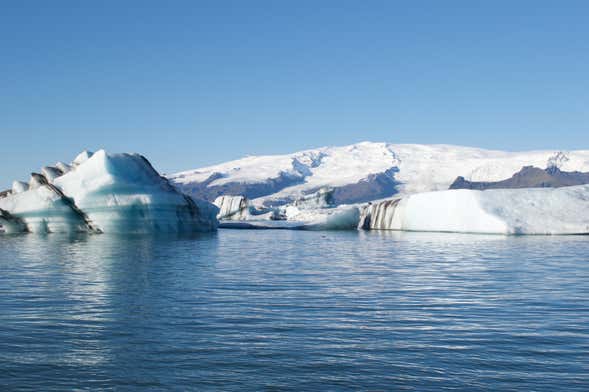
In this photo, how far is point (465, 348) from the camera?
6039 millimetres

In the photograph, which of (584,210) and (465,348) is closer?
(465,348)

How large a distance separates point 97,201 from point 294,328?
23.4m

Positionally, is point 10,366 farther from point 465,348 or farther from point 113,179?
point 113,179

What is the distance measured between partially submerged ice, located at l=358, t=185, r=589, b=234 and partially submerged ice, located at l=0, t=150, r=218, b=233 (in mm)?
12279

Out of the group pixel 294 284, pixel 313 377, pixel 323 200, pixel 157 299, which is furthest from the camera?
pixel 323 200

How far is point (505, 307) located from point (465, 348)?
2708 millimetres

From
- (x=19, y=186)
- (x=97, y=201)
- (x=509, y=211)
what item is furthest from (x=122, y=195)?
(x=509, y=211)

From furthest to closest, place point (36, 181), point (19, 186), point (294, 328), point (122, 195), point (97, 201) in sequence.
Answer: point (19, 186) → point (36, 181) → point (122, 195) → point (97, 201) → point (294, 328)

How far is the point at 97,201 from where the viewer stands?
28719 mm

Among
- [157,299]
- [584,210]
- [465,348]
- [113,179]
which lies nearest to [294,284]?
[157,299]

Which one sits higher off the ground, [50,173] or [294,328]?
[50,173]

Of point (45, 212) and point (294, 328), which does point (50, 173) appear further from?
point (294, 328)

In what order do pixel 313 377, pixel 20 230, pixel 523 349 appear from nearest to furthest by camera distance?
pixel 313 377
pixel 523 349
pixel 20 230

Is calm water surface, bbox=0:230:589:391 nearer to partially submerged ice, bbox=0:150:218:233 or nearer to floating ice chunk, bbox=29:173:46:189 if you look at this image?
partially submerged ice, bbox=0:150:218:233
